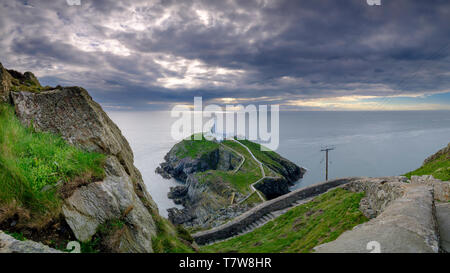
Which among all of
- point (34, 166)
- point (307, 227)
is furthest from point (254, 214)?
point (34, 166)

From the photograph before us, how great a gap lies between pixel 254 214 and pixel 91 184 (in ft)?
66.0

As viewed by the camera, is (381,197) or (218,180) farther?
(218,180)

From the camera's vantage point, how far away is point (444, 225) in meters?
7.53

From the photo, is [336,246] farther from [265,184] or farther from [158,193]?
[158,193]

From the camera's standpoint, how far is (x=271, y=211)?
24.3 m

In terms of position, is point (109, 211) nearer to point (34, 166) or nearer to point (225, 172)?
point (34, 166)

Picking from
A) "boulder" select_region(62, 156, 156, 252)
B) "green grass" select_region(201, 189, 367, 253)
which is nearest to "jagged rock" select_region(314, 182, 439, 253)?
"green grass" select_region(201, 189, 367, 253)

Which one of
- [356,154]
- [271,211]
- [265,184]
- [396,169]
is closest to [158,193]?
[265,184]

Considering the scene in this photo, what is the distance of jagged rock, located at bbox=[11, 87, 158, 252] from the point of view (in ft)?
18.8

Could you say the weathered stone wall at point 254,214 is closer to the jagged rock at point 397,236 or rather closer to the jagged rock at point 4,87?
the jagged rock at point 397,236

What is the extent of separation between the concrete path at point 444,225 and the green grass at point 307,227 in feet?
10.5

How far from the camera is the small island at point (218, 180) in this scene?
40.4 metres
